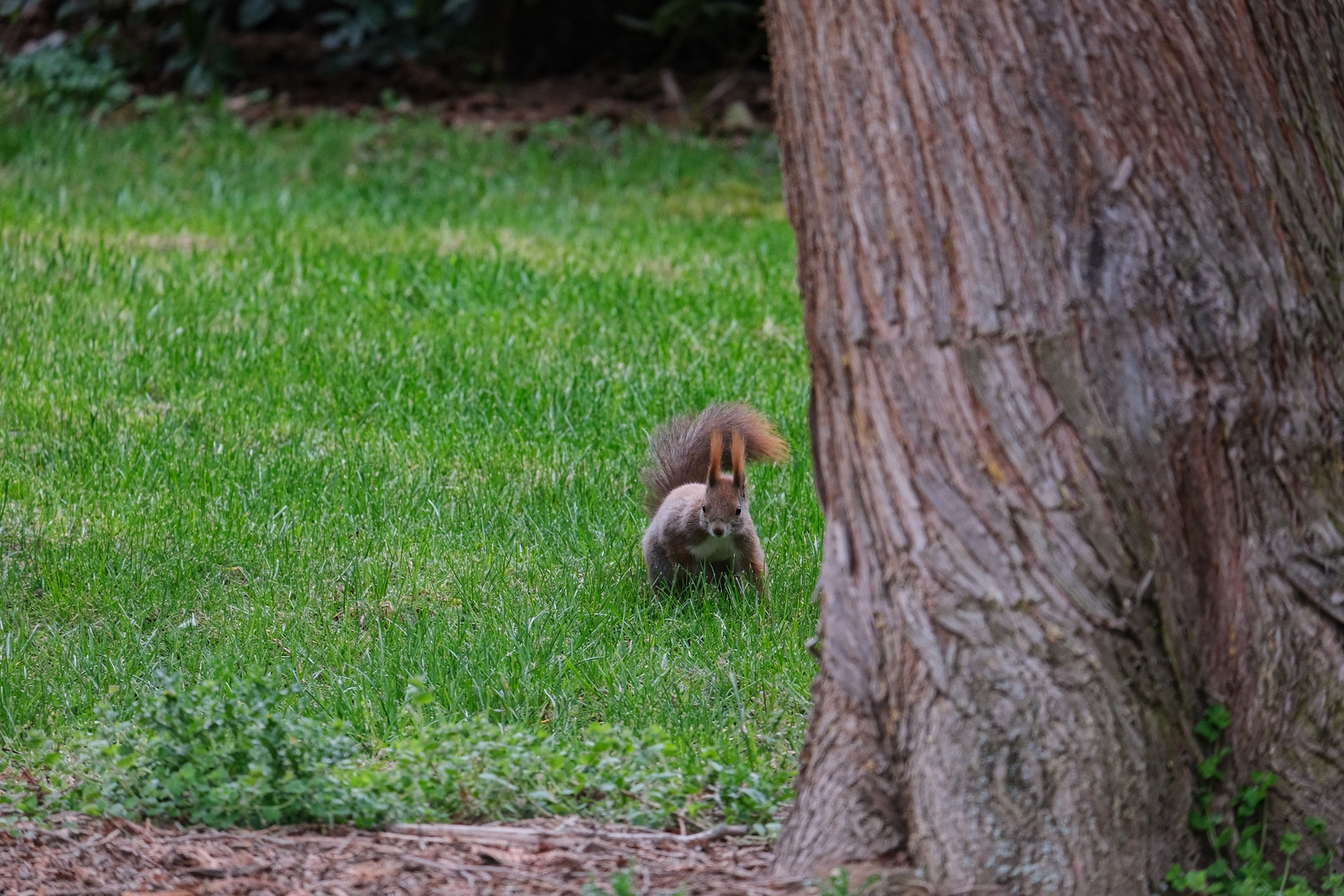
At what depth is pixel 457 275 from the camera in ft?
25.4

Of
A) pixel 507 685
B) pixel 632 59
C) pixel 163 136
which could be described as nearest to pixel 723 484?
pixel 507 685

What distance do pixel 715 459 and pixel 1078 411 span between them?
1.80 meters

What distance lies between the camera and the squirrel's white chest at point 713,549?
459cm

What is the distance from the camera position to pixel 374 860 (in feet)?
9.62

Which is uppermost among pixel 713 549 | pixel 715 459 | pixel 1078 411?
pixel 1078 411

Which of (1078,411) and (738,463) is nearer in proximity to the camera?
(1078,411)

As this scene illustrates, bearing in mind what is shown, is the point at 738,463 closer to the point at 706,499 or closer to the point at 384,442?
the point at 706,499

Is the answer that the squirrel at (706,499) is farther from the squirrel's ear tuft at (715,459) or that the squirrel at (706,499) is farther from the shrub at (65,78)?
the shrub at (65,78)

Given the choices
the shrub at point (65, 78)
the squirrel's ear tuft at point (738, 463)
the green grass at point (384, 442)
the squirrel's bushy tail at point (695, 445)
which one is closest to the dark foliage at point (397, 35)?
the shrub at point (65, 78)

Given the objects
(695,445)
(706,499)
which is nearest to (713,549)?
(706,499)

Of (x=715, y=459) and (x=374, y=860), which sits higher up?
(x=715, y=459)

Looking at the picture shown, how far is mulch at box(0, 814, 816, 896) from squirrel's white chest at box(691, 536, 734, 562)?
5.04ft

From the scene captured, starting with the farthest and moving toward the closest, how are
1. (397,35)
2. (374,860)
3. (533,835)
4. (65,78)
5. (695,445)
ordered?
(397,35) < (65,78) < (695,445) < (533,835) < (374,860)

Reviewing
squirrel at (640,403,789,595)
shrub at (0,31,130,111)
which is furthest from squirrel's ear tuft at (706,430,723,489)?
shrub at (0,31,130,111)
